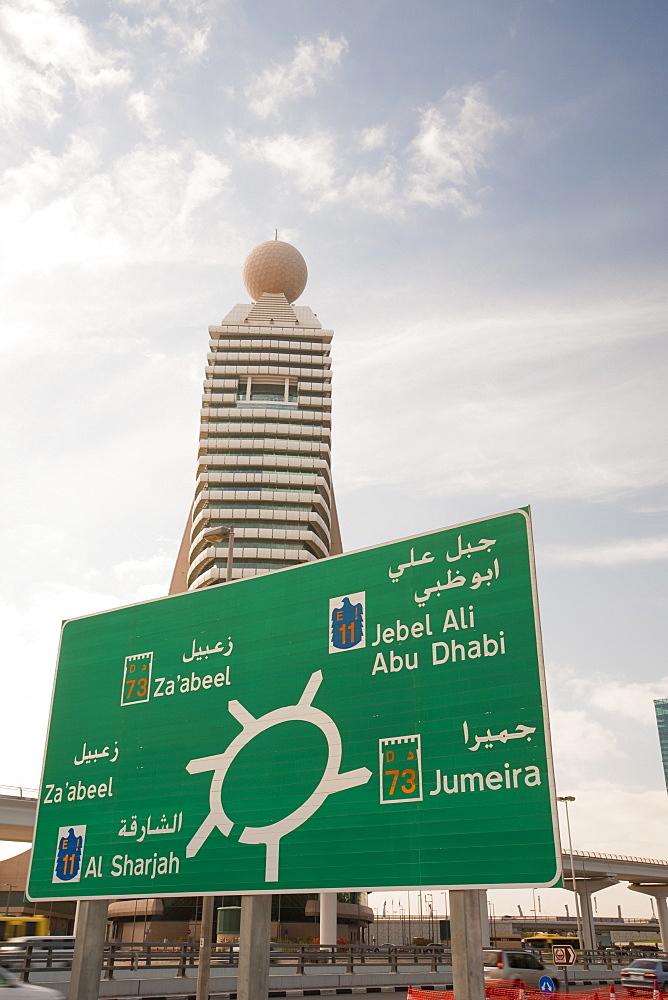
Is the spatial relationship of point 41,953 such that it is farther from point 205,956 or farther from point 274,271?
point 274,271

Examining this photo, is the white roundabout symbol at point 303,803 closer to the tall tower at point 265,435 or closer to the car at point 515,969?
the car at point 515,969

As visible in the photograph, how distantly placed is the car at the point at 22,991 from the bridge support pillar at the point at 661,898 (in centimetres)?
8796

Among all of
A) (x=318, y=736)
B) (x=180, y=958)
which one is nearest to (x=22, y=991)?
(x=318, y=736)

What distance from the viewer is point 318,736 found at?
16.8 m

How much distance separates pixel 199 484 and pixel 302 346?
2996 centimetres

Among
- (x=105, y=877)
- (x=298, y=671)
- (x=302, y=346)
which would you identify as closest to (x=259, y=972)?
(x=105, y=877)

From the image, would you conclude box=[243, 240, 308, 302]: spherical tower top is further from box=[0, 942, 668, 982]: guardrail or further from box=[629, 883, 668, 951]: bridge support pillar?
box=[0, 942, 668, 982]: guardrail

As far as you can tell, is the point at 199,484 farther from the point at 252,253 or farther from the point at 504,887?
the point at 504,887

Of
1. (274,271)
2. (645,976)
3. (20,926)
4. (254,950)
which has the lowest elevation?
(645,976)

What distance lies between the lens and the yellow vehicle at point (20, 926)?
4607 cm

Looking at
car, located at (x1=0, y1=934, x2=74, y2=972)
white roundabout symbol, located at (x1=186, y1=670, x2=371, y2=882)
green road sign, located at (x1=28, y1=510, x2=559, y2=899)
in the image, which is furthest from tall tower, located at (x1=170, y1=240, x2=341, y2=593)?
white roundabout symbol, located at (x1=186, y1=670, x2=371, y2=882)

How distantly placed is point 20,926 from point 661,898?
242 feet

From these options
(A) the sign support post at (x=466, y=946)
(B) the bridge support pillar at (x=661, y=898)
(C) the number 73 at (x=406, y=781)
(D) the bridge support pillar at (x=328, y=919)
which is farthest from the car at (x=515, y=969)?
(B) the bridge support pillar at (x=661, y=898)

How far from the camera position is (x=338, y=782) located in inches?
636
